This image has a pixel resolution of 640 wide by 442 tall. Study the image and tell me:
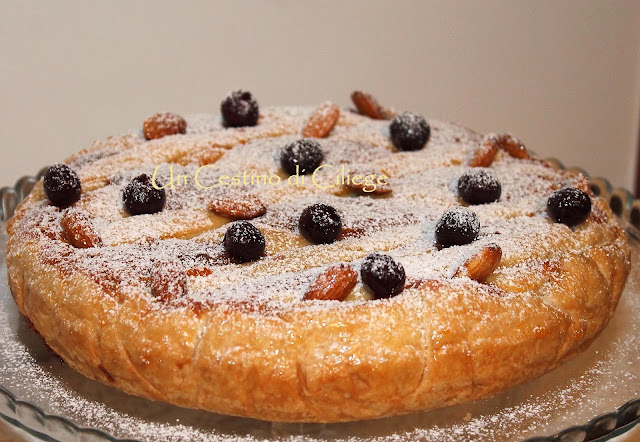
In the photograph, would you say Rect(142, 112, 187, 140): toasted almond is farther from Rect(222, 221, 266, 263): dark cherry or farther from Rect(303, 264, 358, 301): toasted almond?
Rect(303, 264, 358, 301): toasted almond

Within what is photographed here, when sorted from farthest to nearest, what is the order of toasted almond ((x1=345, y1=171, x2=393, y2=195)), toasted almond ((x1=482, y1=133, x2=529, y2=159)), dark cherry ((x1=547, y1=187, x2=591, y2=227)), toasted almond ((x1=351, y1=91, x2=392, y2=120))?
1. toasted almond ((x1=351, y1=91, x2=392, y2=120))
2. toasted almond ((x1=482, y1=133, x2=529, y2=159))
3. toasted almond ((x1=345, y1=171, x2=393, y2=195))
4. dark cherry ((x1=547, y1=187, x2=591, y2=227))

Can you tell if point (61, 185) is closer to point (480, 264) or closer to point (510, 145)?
point (480, 264)

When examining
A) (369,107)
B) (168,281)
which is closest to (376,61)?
(369,107)

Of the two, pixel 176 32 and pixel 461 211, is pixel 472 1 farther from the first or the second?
pixel 461 211

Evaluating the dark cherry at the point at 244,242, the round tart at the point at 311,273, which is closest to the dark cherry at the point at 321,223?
the round tart at the point at 311,273

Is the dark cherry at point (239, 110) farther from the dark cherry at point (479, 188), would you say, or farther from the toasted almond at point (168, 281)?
the toasted almond at point (168, 281)

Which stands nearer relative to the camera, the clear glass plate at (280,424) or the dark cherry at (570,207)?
the clear glass plate at (280,424)

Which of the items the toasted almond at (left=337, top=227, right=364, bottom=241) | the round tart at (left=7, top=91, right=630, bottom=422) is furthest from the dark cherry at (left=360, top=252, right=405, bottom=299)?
the toasted almond at (left=337, top=227, right=364, bottom=241)
